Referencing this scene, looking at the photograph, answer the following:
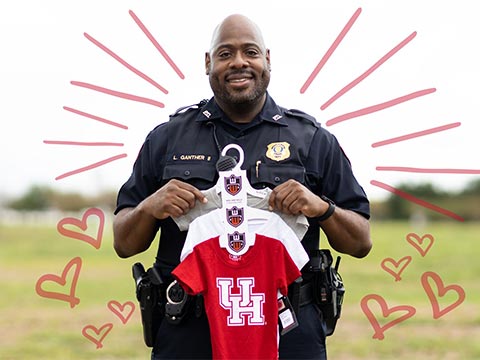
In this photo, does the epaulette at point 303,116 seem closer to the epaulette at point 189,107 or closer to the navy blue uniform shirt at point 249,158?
the navy blue uniform shirt at point 249,158

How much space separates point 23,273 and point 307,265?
17819 mm

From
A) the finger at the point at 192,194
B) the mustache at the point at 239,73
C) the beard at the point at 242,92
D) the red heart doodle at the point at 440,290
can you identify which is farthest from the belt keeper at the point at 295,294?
the red heart doodle at the point at 440,290

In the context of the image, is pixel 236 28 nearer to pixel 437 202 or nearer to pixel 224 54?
pixel 224 54

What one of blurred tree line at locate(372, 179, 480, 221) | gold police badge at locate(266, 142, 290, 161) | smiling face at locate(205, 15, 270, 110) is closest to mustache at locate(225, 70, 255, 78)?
smiling face at locate(205, 15, 270, 110)

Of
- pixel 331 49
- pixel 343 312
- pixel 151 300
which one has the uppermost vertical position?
pixel 331 49

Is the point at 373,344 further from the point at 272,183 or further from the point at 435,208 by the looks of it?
the point at 272,183

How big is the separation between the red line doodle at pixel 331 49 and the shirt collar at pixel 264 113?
109 centimetres

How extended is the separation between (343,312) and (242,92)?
365 inches

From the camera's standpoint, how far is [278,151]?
402 centimetres

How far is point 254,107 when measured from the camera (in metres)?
4.07

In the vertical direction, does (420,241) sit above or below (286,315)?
above

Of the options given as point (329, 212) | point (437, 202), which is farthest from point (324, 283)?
point (437, 202)

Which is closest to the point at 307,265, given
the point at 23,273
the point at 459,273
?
the point at 459,273

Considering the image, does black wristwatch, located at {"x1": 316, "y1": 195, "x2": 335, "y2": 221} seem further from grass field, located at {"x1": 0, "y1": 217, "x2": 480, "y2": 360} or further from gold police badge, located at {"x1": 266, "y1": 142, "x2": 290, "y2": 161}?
grass field, located at {"x1": 0, "y1": 217, "x2": 480, "y2": 360}
